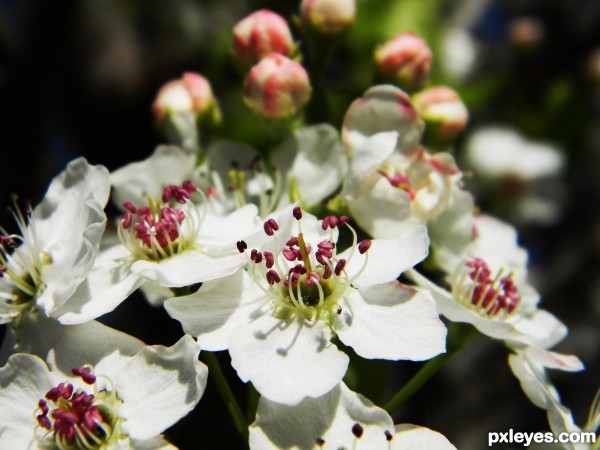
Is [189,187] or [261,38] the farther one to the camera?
[261,38]

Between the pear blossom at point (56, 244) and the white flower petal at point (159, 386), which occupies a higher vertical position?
the pear blossom at point (56, 244)

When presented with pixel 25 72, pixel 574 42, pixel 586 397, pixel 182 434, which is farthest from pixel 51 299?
pixel 574 42

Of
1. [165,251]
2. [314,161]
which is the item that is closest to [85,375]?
[165,251]

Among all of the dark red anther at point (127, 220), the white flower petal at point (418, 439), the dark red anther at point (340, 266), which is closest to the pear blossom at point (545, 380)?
the white flower petal at point (418, 439)

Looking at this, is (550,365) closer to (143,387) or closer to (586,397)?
(143,387)

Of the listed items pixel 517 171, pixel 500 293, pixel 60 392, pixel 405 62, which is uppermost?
pixel 405 62

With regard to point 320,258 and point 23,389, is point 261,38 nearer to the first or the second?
point 320,258

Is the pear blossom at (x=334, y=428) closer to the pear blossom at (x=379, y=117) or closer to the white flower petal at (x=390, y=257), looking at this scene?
the white flower petal at (x=390, y=257)

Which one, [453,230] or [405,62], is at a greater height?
[405,62]

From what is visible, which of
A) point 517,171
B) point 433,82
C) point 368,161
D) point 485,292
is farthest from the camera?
point 517,171
